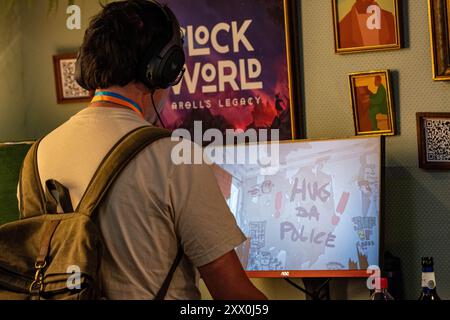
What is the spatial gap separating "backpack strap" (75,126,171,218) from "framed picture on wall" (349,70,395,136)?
1.53m

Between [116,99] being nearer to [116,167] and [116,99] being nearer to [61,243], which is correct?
[116,167]

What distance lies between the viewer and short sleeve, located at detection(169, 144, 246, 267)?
1.42m

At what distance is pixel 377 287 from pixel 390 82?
74cm

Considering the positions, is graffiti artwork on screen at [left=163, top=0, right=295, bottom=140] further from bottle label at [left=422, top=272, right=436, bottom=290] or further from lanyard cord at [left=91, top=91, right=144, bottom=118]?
lanyard cord at [left=91, top=91, right=144, bottom=118]

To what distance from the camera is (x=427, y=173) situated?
2764mm

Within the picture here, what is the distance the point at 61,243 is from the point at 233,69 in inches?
69.1

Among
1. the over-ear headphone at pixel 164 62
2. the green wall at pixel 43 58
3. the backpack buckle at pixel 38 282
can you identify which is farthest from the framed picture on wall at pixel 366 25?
the backpack buckle at pixel 38 282

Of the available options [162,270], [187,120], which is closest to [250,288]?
[162,270]

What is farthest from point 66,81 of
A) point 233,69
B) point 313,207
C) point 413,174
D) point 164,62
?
point 164,62

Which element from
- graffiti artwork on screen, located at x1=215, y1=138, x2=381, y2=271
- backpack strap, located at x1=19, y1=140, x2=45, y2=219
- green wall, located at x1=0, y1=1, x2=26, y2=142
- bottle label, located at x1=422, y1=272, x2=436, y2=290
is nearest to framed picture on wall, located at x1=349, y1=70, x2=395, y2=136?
graffiti artwork on screen, located at x1=215, y1=138, x2=381, y2=271

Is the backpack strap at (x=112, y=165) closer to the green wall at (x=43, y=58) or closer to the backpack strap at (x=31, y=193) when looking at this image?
the backpack strap at (x=31, y=193)

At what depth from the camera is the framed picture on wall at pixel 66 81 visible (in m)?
3.30

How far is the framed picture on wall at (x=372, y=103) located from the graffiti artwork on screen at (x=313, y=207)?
16 centimetres

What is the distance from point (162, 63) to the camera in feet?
5.09
